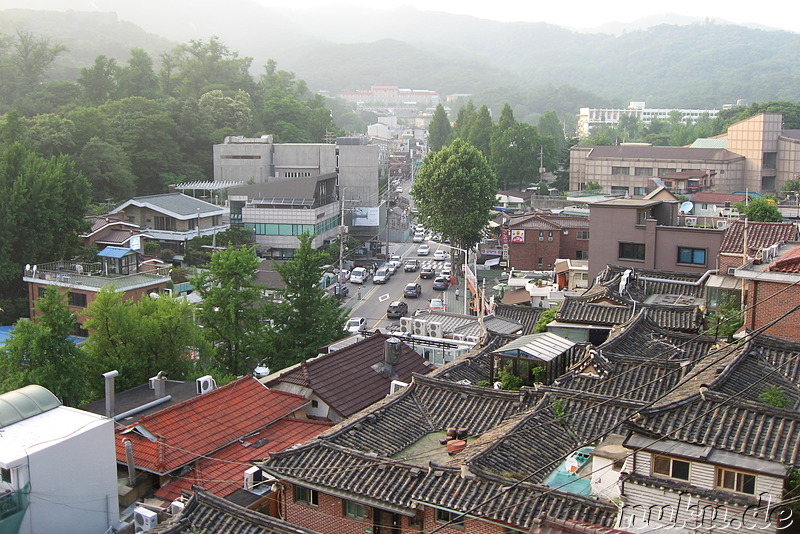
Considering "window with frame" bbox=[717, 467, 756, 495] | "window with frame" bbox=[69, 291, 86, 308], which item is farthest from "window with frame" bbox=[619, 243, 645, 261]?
"window with frame" bbox=[69, 291, 86, 308]

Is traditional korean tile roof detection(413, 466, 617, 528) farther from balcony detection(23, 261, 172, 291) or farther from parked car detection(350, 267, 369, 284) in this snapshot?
parked car detection(350, 267, 369, 284)

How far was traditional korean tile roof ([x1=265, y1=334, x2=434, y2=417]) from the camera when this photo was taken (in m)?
17.2

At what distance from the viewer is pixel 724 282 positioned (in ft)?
61.9

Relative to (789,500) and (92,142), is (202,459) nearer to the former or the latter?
(789,500)

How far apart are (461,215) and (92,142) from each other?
2645 centimetres

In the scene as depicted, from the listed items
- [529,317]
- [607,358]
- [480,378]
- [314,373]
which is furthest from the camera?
[529,317]

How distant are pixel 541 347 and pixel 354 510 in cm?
595

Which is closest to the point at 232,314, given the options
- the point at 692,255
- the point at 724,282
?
the point at 724,282

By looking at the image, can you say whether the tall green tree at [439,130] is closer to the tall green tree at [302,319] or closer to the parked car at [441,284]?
the parked car at [441,284]

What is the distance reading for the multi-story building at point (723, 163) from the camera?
63125 millimetres

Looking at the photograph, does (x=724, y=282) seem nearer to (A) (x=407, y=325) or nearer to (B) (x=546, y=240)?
(A) (x=407, y=325)

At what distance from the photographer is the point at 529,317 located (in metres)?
25.2

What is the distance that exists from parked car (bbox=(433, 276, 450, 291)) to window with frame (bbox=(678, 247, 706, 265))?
21631 millimetres

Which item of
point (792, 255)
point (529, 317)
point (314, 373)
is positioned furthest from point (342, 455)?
point (529, 317)
